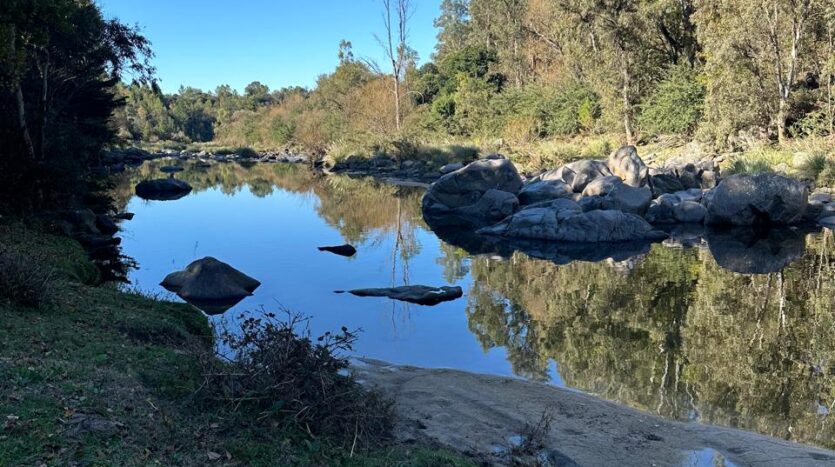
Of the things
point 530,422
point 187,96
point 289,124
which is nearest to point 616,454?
point 530,422

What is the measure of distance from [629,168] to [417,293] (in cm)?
1378

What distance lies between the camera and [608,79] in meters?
34.4

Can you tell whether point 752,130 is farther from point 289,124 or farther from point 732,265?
point 289,124

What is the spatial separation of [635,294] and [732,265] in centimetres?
405

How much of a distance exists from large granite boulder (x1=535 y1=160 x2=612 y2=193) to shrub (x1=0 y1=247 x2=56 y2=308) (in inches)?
721

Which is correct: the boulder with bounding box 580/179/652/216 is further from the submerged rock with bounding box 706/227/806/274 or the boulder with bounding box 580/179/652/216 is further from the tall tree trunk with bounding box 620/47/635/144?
the tall tree trunk with bounding box 620/47/635/144

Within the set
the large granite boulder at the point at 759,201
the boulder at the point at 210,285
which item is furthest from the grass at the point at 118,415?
the large granite boulder at the point at 759,201

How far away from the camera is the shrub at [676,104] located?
31.0 m

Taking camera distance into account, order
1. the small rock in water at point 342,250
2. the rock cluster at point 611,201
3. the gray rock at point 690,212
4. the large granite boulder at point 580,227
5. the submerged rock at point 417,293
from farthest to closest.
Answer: the gray rock at point 690,212 → the rock cluster at point 611,201 → the large granite boulder at point 580,227 → the small rock in water at point 342,250 → the submerged rock at point 417,293

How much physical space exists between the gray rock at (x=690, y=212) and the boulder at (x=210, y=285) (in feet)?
46.7

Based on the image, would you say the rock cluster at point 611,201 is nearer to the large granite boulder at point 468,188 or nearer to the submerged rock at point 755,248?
the large granite boulder at point 468,188

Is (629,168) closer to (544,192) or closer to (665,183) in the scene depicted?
(665,183)

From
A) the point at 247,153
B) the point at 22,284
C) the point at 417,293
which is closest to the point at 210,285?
the point at 417,293

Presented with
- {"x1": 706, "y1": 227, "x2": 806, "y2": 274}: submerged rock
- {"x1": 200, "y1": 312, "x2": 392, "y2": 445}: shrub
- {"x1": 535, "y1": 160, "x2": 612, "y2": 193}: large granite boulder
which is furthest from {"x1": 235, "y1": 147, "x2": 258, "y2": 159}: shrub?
{"x1": 200, "y1": 312, "x2": 392, "y2": 445}: shrub
